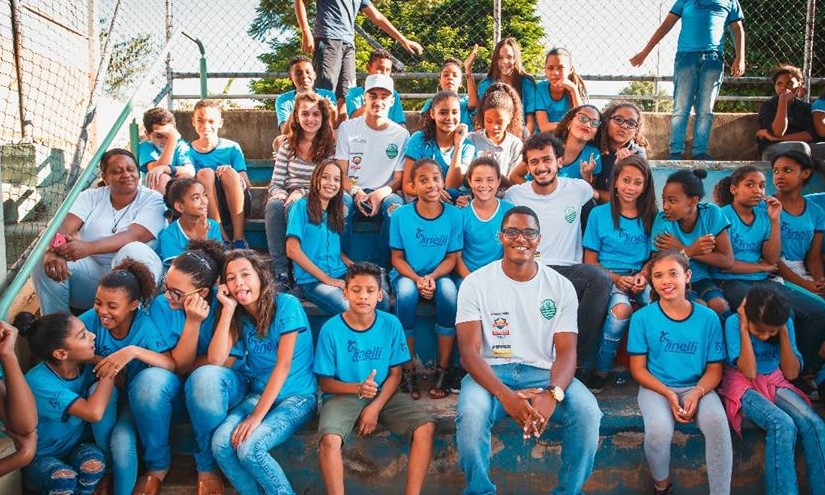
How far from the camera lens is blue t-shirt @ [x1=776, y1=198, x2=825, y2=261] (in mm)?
4137

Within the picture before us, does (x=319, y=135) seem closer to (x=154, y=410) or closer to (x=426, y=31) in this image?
(x=154, y=410)

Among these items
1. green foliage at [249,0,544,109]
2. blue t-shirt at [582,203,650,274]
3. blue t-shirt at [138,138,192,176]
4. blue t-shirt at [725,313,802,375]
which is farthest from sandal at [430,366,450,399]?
green foliage at [249,0,544,109]

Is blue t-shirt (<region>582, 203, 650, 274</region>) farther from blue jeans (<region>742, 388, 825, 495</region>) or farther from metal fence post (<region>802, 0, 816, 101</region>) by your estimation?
metal fence post (<region>802, 0, 816, 101</region>)

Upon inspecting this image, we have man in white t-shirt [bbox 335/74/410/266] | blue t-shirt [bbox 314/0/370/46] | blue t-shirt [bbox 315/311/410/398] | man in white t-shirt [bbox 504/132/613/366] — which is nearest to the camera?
blue t-shirt [bbox 315/311/410/398]

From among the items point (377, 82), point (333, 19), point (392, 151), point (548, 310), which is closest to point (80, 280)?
point (392, 151)

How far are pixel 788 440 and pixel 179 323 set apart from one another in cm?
275

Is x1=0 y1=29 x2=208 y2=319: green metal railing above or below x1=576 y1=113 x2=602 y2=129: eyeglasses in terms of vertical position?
below

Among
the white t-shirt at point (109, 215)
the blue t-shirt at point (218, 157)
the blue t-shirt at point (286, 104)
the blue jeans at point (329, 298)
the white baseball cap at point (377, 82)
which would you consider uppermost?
the white baseball cap at point (377, 82)

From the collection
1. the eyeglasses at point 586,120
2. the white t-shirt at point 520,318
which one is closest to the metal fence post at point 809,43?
the eyeglasses at point 586,120

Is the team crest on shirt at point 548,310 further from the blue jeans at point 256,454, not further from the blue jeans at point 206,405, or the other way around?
the blue jeans at point 206,405

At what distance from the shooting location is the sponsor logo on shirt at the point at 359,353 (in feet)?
10.6

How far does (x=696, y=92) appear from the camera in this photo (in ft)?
19.2

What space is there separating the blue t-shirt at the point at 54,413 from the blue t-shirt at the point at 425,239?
1.71 meters

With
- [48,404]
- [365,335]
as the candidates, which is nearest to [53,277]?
[48,404]
